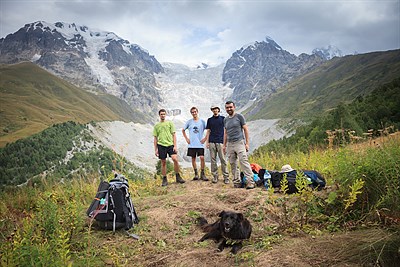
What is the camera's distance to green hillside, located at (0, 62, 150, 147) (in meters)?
83.6

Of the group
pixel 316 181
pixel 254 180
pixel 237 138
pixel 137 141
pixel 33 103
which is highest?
pixel 33 103

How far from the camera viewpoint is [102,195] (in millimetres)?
6113

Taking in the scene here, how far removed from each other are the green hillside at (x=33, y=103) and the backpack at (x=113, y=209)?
3077 inches

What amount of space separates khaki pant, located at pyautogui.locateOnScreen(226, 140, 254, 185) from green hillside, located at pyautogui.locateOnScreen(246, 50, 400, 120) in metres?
117

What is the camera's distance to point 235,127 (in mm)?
8617

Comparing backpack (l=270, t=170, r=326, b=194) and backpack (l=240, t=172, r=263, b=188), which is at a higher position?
backpack (l=270, t=170, r=326, b=194)

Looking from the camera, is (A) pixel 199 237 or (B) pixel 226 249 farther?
(A) pixel 199 237

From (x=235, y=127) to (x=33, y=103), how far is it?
4891 inches

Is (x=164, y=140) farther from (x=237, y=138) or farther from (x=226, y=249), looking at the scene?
(x=226, y=249)

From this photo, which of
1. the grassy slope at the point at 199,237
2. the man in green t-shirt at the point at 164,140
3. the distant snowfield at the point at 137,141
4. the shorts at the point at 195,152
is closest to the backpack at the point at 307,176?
the grassy slope at the point at 199,237

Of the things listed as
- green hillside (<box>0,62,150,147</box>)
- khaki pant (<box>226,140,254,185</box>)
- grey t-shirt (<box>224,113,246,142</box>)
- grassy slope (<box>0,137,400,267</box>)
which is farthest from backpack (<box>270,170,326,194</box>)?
green hillside (<box>0,62,150,147</box>)

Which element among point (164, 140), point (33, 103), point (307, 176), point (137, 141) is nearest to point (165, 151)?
point (164, 140)

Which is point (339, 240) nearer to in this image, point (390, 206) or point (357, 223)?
point (357, 223)

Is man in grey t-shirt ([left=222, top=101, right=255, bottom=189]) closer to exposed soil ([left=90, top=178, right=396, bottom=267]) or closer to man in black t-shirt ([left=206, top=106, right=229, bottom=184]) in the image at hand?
man in black t-shirt ([left=206, top=106, right=229, bottom=184])
